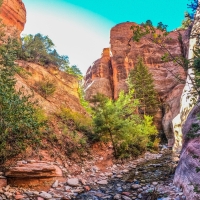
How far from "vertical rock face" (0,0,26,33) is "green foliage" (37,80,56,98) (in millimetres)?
9142

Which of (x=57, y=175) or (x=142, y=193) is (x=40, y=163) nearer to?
(x=57, y=175)

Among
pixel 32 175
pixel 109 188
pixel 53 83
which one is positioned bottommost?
pixel 109 188

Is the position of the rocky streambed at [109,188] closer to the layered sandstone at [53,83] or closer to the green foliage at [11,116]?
the green foliage at [11,116]

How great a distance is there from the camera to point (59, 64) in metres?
22.5

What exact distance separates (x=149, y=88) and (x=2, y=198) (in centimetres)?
2618

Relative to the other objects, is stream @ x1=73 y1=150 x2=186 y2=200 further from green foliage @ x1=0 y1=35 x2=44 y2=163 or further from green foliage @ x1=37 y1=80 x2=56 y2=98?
green foliage @ x1=37 y1=80 x2=56 y2=98

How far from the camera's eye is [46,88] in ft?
49.6

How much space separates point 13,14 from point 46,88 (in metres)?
13.6

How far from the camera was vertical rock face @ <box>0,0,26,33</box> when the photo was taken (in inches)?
794

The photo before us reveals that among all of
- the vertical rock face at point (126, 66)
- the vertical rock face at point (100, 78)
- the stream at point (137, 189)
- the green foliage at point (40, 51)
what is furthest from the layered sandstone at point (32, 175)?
the vertical rock face at point (100, 78)

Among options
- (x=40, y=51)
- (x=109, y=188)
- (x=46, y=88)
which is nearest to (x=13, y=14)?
(x=40, y=51)

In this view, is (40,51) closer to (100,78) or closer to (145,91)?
(145,91)

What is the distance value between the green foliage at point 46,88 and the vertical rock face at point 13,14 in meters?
9.14

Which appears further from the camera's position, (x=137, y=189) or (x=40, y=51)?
(x=40, y=51)
